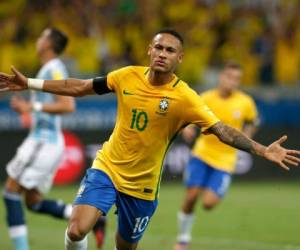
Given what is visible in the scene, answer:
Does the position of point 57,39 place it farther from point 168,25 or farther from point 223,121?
point 168,25

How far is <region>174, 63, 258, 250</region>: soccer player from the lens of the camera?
37.8 feet

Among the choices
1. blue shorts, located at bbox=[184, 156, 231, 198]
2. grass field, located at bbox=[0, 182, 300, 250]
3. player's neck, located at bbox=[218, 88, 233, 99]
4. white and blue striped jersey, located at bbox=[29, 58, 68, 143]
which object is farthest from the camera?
player's neck, located at bbox=[218, 88, 233, 99]

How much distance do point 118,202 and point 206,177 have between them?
4.60 metres

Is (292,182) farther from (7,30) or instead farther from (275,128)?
(7,30)

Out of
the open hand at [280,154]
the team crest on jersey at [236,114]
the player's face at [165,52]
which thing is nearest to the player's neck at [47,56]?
the player's face at [165,52]

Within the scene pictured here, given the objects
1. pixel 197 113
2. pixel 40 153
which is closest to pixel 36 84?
pixel 197 113

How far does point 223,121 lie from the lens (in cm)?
1266

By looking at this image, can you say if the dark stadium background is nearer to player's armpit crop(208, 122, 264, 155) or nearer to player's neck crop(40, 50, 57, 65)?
player's neck crop(40, 50, 57, 65)

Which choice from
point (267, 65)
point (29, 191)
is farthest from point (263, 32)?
point (29, 191)

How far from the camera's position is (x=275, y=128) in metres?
19.3

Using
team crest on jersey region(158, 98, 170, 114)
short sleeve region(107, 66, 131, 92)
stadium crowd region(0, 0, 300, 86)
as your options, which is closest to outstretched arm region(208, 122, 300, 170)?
team crest on jersey region(158, 98, 170, 114)

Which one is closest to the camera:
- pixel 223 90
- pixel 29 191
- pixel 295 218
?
pixel 29 191

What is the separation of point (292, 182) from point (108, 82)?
494 inches

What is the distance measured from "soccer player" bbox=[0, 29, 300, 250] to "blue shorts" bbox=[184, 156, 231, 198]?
4.16 meters
